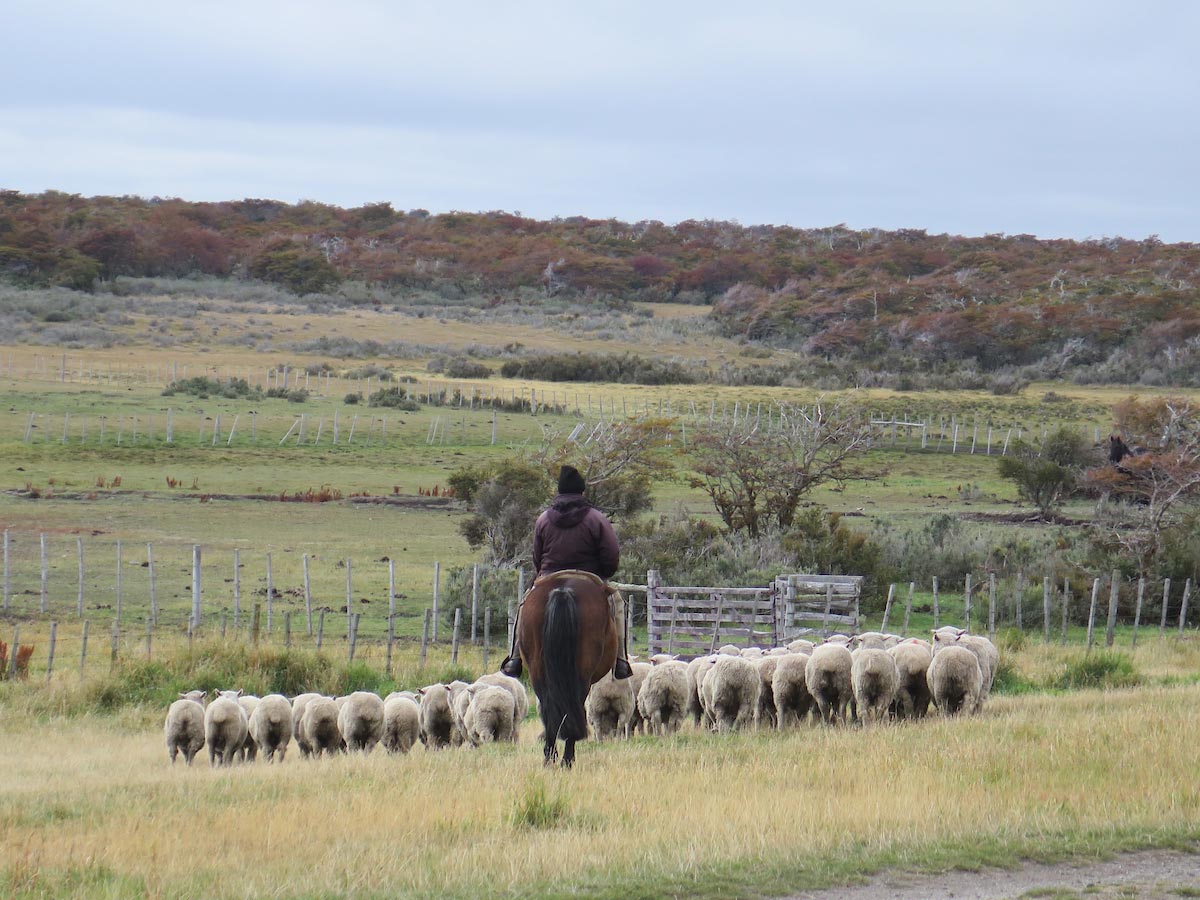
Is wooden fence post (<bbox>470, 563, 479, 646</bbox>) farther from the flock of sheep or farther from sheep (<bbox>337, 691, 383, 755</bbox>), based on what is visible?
sheep (<bbox>337, 691, 383, 755</bbox>)

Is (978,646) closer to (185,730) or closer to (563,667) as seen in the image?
(563,667)

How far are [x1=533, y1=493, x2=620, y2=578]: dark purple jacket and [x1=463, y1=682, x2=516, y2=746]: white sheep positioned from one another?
2907 millimetres

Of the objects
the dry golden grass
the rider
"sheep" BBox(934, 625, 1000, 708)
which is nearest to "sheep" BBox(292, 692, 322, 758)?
the dry golden grass

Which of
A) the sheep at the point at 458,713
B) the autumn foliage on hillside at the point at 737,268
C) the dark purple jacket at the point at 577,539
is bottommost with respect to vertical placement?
the sheep at the point at 458,713

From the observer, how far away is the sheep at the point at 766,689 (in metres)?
15.2

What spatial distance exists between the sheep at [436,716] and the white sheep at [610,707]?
1597 mm

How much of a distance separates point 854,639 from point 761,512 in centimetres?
1767

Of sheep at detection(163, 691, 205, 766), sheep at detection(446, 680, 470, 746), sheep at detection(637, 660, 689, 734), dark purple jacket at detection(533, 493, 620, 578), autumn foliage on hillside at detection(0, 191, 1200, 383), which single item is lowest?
sheep at detection(163, 691, 205, 766)

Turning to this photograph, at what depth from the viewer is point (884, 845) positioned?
8.52m

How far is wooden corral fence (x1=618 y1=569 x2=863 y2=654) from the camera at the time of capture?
2372 cm

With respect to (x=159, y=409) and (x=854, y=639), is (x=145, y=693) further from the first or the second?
(x=159, y=409)

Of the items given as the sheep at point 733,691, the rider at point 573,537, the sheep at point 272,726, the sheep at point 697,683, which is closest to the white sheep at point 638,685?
the sheep at point 697,683

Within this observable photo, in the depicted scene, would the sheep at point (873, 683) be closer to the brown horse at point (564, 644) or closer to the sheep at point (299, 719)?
the brown horse at point (564, 644)

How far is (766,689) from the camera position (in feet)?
50.3
